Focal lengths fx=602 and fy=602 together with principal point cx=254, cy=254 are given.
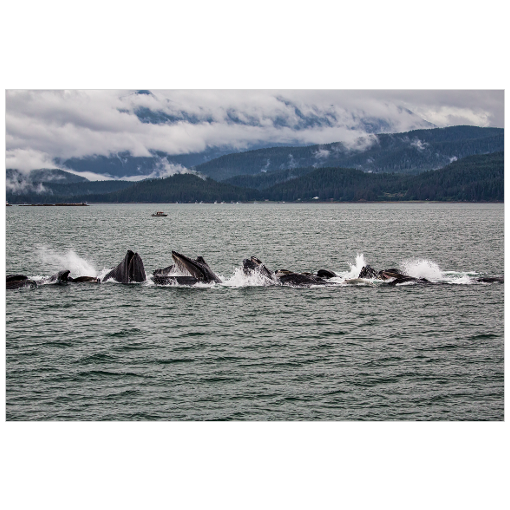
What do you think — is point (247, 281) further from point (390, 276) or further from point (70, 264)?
point (70, 264)

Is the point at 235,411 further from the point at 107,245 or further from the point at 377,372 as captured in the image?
the point at 107,245

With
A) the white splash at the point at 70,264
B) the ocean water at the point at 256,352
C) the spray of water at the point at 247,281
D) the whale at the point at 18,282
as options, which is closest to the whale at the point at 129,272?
the ocean water at the point at 256,352

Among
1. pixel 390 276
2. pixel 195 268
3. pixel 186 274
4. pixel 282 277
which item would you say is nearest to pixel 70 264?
pixel 186 274

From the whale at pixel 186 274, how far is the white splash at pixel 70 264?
791 centimetres

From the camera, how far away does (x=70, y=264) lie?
5819 centimetres

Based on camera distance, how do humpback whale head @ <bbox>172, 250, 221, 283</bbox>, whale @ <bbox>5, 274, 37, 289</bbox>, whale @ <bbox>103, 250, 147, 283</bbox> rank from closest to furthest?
whale @ <bbox>5, 274, 37, 289</bbox> < humpback whale head @ <bbox>172, 250, 221, 283</bbox> < whale @ <bbox>103, 250, 147, 283</bbox>

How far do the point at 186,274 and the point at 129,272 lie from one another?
4223 mm

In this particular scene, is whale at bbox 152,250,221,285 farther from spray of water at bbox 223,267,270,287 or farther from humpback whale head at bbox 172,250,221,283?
spray of water at bbox 223,267,270,287

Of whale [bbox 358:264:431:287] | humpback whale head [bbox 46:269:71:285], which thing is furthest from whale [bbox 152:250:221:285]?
whale [bbox 358:264:431:287]

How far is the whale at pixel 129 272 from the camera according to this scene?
144ft

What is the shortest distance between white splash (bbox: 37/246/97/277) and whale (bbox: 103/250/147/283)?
4268mm

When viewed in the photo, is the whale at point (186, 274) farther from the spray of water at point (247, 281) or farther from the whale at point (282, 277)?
the whale at point (282, 277)

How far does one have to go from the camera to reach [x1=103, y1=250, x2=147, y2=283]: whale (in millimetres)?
44031

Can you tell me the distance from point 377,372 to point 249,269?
68.4ft
